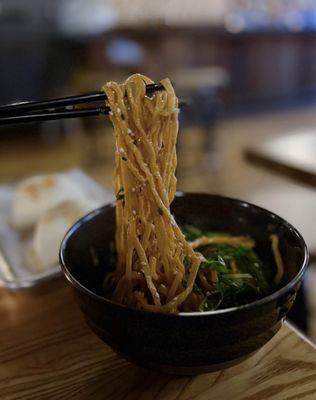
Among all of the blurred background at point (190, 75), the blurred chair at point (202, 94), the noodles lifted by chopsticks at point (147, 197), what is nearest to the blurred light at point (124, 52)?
the blurred background at point (190, 75)

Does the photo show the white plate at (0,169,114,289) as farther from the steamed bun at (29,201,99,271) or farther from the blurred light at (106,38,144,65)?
the blurred light at (106,38,144,65)

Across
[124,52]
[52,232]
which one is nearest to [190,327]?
[52,232]

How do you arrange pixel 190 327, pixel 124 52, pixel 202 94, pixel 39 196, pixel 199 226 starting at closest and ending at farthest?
pixel 190 327 < pixel 199 226 < pixel 39 196 < pixel 202 94 < pixel 124 52

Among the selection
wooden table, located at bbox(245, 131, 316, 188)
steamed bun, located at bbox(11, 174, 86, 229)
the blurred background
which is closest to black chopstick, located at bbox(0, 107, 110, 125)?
steamed bun, located at bbox(11, 174, 86, 229)

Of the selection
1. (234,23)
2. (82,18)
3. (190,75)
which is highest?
(82,18)

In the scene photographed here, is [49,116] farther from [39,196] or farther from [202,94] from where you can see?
[202,94]

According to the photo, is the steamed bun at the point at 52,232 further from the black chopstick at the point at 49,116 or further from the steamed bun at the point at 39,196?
the black chopstick at the point at 49,116
